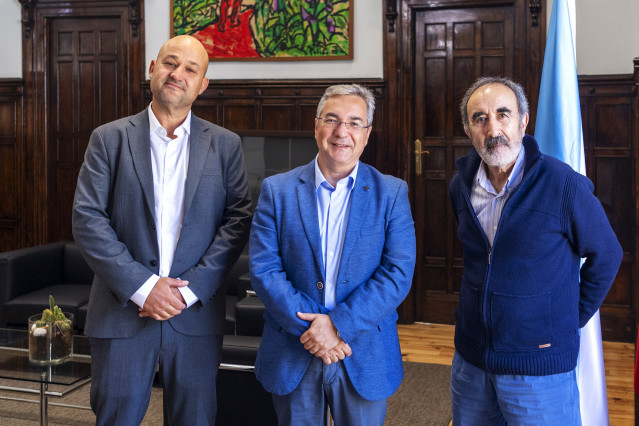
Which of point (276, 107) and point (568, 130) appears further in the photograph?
point (276, 107)

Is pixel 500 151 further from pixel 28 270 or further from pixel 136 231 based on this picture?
pixel 28 270

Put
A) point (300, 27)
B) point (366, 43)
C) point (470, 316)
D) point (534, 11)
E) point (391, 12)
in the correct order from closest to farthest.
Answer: point (470, 316)
point (534, 11)
point (391, 12)
point (366, 43)
point (300, 27)

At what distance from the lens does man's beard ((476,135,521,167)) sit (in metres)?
2.08

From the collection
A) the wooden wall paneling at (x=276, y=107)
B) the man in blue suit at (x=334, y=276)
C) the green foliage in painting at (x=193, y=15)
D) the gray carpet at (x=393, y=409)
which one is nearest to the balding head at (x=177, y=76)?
the man in blue suit at (x=334, y=276)

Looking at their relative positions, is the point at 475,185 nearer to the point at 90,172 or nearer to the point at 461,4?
the point at 90,172

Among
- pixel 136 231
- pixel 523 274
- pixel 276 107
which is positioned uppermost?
pixel 276 107

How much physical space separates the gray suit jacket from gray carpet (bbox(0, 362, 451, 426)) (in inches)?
56.1

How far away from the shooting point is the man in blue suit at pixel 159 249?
2312mm

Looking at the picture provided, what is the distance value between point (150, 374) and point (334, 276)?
72cm

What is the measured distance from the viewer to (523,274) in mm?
2012

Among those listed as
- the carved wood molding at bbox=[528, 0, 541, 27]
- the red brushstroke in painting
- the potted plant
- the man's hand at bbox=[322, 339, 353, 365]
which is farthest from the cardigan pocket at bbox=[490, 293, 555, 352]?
the red brushstroke in painting

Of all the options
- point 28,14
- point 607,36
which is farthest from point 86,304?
point 607,36

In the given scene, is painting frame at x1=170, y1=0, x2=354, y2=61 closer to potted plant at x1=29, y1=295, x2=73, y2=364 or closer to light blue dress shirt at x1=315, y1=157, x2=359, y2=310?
potted plant at x1=29, y1=295, x2=73, y2=364

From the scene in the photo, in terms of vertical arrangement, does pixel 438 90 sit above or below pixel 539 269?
above
